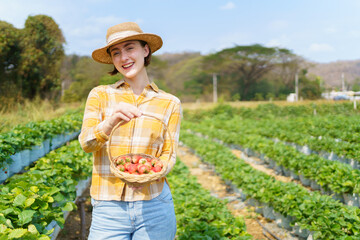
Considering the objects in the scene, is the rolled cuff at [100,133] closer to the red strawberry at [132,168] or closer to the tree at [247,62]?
the red strawberry at [132,168]

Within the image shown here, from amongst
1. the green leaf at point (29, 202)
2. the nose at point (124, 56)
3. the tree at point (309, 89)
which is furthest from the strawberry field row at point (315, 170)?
the tree at point (309, 89)

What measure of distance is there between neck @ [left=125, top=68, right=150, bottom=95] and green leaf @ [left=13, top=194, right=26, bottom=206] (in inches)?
42.1

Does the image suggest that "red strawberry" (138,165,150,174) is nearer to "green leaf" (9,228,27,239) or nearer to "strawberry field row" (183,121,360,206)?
"green leaf" (9,228,27,239)

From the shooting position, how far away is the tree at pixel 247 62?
4344 centimetres

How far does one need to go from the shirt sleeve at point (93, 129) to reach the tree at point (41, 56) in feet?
43.6

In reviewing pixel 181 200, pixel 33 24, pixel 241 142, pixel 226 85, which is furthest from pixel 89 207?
pixel 226 85

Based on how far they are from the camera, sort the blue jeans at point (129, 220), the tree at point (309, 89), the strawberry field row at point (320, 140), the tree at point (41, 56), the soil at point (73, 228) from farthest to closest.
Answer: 1. the tree at point (309, 89)
2. the tree at point (41, 56)
3. the strawberry field row at point (320, 140)
4. the soil at point (73, 228)
5. the blue jeans at point (129, 220)

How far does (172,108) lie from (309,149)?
7.89 metres

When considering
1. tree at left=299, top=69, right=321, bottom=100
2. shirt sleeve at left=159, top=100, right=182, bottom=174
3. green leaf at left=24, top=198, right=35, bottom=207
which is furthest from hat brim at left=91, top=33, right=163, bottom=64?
tree at left=299, top=69, right=321, bottom=100

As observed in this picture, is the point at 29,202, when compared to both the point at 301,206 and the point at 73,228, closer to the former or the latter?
the point at 73,228

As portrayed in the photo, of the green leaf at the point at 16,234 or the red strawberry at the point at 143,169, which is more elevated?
the red strawberry at the point at 143,169

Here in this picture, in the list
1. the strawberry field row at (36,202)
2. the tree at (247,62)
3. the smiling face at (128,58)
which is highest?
the tree at (247,62)

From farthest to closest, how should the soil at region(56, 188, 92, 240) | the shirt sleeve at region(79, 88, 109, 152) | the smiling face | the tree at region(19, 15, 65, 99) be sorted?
the tree at region(19, 15, 65, 99)
the soil at region(56, 188, 92, 240)
the smiling face
the shirt sleeve at region(79, 88, 109, 152)

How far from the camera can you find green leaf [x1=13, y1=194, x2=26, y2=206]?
200 cm
